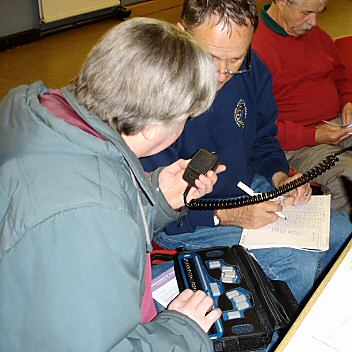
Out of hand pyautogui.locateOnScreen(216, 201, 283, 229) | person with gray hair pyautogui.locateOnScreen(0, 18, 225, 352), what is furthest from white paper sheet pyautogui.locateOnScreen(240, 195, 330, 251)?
person with gray hair pyautogui.locateOnScreen(0, 18, 225, 352)

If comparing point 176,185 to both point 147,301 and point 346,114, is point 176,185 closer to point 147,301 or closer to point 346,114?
point 147,301

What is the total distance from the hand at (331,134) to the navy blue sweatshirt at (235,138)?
457 millimetres

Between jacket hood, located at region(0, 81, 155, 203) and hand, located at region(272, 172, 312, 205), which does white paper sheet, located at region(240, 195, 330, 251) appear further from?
jacket hood, located at region(0, 81, 155, 203)

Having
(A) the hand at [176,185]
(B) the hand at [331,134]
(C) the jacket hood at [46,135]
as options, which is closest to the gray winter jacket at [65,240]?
(C) the jacket hood at [46,135]

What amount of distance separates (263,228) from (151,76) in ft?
2.82

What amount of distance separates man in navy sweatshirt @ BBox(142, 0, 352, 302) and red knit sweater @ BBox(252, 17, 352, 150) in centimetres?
37

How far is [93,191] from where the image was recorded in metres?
0.93

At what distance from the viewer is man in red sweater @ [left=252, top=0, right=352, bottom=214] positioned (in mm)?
2309

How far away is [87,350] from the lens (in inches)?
35.5

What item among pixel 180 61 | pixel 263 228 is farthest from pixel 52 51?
pixel 180 61

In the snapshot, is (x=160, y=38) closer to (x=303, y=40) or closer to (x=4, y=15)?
(x=303, y=40)

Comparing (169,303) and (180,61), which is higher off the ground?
(180,61)

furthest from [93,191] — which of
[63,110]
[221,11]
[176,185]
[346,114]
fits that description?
[346,114]

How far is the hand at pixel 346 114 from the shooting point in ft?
8.22
